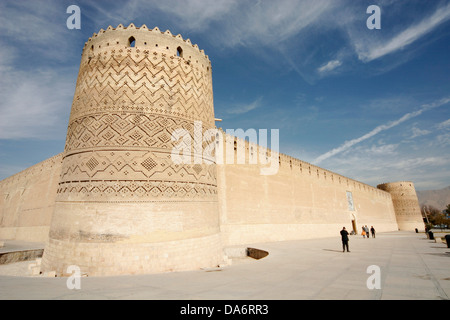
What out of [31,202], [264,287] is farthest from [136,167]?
[31,202]

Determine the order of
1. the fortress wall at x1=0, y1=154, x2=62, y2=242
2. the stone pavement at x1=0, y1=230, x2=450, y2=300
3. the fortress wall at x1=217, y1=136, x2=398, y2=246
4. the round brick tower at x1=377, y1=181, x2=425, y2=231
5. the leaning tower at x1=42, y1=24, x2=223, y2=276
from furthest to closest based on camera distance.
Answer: the round brick tower at x1=377, y1=181, x2=425, y2=231 → the fortress wall at x1=0, y1=154, x2=62, y2=242 → the fortress wall at x1=217, y1=136, x2=398, y2=246 → the leaning tower at x1=42, y1=24, x2=223, y2=276 → the stone pavement at x1=0, y1=230, x2=450, y2=300

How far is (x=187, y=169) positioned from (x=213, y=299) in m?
4.17

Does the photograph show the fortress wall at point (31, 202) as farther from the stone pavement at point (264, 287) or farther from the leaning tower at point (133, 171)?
the stone pavement at point (264, 287)

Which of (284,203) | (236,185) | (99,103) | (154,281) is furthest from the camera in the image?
(284,203)

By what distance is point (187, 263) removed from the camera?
Answer: 5969 millimetres

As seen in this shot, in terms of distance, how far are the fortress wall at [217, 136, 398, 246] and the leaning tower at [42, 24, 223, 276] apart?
4735 millimetres

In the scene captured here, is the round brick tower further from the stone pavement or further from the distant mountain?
the distant mountain

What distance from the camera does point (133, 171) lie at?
233 inches

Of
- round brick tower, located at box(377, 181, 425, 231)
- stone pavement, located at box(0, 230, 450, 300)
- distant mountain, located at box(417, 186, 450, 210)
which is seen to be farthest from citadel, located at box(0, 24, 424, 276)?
distant mountain, located at box(417, 186, 450, 210)

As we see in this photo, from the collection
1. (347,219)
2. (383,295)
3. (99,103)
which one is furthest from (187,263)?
(347,219)

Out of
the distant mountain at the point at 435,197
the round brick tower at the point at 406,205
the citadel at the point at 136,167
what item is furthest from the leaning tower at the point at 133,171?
the distant mountain at the point at 435,197

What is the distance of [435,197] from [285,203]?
170647mm

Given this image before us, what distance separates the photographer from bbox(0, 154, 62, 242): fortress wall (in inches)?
596
